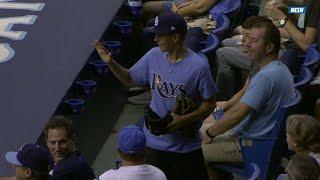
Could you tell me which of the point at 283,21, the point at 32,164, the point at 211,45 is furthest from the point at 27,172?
the point at 283,21

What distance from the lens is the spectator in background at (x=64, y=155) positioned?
4691mm

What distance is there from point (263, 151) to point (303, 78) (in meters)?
0.83

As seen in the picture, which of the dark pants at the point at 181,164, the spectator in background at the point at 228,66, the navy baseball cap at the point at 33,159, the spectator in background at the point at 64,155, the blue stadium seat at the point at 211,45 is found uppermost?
the navy baseball cap at the point at 33,159

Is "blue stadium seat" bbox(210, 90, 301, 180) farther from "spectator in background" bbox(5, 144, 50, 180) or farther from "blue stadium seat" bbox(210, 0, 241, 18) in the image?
"blue stadium seat" bbox(210, 0, 241, 18)

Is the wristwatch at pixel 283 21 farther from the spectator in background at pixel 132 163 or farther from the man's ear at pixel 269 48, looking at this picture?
the spectator in background at pixel 132 163

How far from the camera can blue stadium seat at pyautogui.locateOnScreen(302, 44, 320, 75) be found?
20.4 ft

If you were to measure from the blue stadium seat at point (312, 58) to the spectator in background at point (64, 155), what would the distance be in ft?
6.94

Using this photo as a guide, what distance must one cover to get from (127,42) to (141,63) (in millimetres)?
2453

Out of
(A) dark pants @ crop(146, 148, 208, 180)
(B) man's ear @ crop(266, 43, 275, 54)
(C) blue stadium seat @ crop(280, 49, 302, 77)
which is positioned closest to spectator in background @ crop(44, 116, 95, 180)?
(A) dark pants @ crop(146, 148, 208, 180)

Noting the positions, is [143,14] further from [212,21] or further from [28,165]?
[28,165]

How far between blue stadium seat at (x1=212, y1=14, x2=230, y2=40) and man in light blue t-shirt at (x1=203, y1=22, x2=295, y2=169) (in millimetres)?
1851

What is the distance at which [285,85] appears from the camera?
531 centimetres

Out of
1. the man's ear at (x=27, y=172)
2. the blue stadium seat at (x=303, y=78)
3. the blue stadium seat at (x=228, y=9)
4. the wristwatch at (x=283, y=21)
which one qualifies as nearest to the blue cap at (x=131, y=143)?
the man's ear at (x=27, y=172)

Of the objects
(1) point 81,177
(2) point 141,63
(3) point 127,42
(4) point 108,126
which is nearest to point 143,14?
(3) point 127,42
